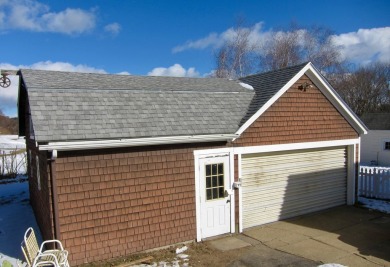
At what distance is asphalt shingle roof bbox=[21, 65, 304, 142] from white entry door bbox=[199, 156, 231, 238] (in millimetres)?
926

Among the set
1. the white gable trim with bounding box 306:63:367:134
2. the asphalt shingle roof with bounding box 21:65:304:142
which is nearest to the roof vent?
the asphalt shingle roof with bounding box 21:65:304:142

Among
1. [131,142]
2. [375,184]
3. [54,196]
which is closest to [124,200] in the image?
[131,142]

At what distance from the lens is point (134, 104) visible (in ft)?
28.5

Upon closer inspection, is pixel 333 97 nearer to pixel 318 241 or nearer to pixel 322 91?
pixel 322 91

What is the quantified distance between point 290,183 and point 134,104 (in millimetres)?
5650

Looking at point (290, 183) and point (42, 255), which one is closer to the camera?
point (42, 255)

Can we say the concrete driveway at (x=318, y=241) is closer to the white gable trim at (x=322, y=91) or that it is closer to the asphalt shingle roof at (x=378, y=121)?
the white gable trim at (x=322, y=91)

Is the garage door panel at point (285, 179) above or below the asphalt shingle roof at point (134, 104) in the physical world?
below

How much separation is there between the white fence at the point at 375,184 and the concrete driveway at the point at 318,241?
7.91ft

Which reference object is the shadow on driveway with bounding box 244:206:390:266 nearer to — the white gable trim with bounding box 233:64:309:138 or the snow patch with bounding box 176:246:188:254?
the snow patch with bounding box 176:246:188:254

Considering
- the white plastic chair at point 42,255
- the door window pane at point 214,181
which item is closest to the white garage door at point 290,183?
the door window pane at point 214,181

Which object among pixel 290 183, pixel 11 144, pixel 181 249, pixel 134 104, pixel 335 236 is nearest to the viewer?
pixel 181 249

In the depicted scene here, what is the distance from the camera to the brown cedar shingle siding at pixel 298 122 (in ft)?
32.3

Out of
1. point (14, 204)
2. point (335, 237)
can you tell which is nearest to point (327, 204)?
point (335, 237)
